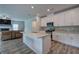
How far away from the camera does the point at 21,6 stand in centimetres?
201

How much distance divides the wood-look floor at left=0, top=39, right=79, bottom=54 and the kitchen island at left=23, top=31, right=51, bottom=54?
0.11 meters

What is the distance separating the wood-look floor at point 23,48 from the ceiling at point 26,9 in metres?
0.64

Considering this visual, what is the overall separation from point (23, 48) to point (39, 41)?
0.40 meters

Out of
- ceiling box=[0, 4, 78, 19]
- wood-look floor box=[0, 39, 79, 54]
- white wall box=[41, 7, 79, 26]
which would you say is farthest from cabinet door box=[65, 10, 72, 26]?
wood-look floor box=[0, 39, 79, 54]

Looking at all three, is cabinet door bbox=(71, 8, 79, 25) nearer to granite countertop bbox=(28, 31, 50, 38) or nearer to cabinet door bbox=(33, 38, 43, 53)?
granite countertop bbox=(28, 31, 50, 38)

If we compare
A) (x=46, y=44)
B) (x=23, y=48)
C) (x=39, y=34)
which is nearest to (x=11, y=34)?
(x=23, y=48)

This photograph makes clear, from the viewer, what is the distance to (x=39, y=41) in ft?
7.22

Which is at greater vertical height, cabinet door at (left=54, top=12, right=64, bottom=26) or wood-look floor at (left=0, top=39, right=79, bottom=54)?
cabinet door at (left=54, top=12, right=64, bottom=26)

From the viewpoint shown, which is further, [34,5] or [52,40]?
[52,40]

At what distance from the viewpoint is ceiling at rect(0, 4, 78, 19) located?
6.56 feet

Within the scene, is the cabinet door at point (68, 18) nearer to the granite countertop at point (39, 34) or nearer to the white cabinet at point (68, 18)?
the white cabinet at point (68, 18)
